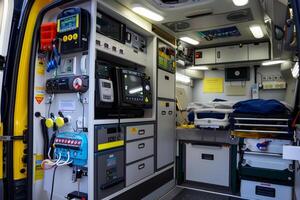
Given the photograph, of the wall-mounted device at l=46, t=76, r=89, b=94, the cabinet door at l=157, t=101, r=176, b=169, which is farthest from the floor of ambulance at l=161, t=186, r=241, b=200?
the wall-mounted device at l=46, t=76, r=89, b=94

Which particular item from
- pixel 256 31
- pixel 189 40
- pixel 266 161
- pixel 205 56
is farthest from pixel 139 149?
pixel 205 56

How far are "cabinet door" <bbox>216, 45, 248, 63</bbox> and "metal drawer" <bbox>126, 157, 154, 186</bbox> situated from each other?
7.87ft

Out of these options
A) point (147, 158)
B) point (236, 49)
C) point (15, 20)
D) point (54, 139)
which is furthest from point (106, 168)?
point (236, 49)

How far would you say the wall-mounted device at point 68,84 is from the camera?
1984 mm

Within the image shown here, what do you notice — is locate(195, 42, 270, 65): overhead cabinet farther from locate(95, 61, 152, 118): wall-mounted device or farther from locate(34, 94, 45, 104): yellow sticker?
locate(34, 94, 45, 104): yellow sticker

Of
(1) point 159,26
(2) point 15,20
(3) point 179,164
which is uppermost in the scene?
(1) point 159,26

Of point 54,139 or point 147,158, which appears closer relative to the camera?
point 54,139

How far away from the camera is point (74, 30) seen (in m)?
2.01

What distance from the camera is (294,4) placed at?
0.74 metres

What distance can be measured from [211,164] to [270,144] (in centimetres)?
89

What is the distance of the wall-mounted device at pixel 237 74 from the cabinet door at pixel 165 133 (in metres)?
1.78

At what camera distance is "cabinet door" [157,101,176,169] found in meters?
3.06

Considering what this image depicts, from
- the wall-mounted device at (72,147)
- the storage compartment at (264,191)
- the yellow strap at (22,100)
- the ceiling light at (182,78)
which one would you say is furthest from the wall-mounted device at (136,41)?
the storage compartment at (264,191)

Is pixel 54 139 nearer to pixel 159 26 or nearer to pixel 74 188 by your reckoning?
pixel 74 188
